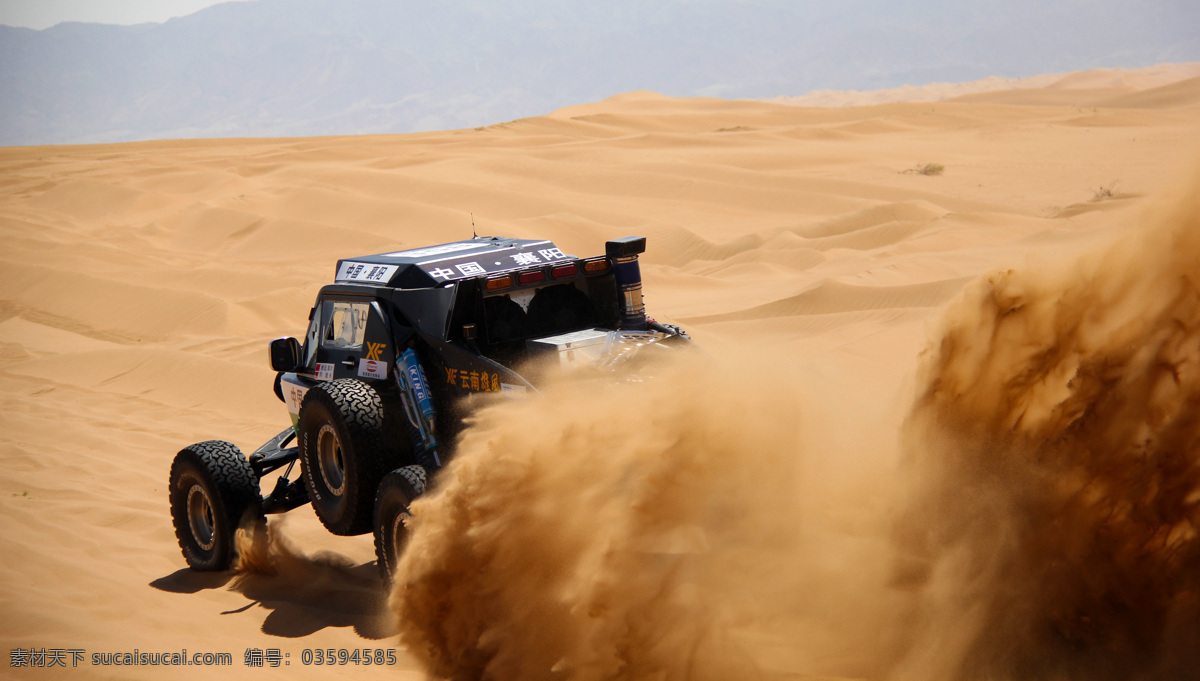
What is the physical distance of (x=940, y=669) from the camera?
4.11 metres

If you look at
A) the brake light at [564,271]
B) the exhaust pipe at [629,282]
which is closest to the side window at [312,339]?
the brake light at [564,271]

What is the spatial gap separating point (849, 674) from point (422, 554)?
2058 mm

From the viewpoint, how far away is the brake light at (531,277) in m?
6.27

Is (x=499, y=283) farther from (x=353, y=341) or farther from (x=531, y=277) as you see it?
(x=353, y=341)

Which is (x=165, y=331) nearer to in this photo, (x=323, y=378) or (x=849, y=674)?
(x=323, y=378)

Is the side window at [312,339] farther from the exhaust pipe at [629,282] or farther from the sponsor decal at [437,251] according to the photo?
the exhaust pipe at [629,282]

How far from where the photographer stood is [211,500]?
6.96 meters

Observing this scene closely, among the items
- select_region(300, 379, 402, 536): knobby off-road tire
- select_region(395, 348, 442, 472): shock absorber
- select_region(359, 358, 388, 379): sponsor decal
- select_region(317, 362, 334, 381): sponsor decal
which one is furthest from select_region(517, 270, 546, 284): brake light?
select_region(317, 362, 334, 381): sponsor decal

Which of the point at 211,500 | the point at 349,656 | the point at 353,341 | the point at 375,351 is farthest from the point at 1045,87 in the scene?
the point at 349,656

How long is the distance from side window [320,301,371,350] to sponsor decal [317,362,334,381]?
0.14 m

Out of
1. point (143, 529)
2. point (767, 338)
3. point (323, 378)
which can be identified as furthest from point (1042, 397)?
point (767, 338)

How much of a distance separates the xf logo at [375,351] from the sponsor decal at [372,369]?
0.02 m

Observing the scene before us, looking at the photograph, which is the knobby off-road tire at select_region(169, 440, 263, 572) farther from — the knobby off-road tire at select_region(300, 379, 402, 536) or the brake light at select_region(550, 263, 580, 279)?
the brake light at select_region(550, 263, 580, 279)

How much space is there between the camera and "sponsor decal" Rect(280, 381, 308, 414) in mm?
7342
